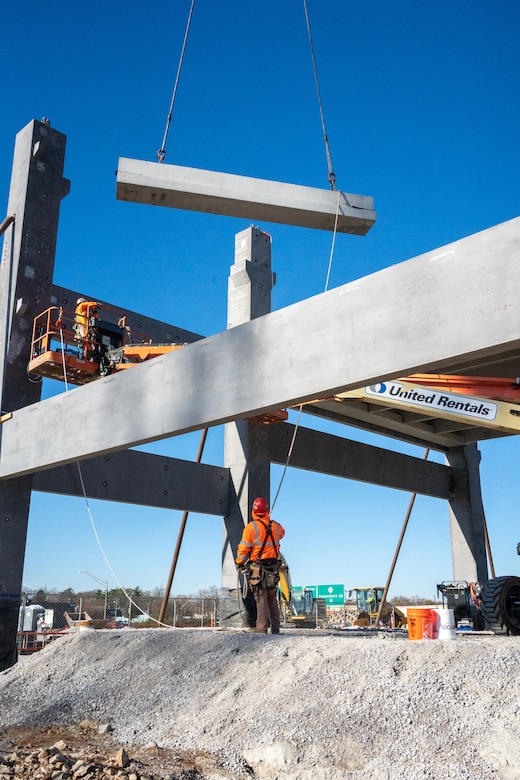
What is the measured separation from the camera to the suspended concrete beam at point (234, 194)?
9.36 m

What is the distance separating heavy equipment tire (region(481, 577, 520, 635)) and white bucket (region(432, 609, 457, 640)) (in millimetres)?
2895

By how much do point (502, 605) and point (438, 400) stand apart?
3786mm

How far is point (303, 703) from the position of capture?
6727mm

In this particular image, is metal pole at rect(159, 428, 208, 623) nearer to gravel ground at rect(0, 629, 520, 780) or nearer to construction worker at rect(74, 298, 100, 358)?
construction worker at rect(74, 298, 100, 358)

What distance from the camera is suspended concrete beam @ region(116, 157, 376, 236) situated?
368 inches

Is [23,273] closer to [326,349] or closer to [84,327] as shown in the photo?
[84,327]

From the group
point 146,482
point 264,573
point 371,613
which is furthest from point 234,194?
point 371,613

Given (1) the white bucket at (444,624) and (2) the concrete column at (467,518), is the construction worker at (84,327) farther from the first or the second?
(2) the concrete column at (467,518)

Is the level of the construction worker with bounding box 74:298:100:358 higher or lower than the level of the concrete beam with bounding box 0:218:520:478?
higher

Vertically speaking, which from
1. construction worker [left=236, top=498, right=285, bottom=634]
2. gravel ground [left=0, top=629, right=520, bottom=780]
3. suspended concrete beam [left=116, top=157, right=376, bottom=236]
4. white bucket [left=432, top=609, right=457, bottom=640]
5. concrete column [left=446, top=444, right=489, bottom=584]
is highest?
suspended concrete beam [left=116, top=157, right=376, bottom=236]

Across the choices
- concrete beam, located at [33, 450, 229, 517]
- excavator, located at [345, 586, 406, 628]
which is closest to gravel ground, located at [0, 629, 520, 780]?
concrete beam, located at [33, 450, 229, 517]

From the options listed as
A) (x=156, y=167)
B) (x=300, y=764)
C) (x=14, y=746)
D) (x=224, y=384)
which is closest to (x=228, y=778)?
(x=300, y=764)

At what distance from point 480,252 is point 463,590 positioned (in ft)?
31.5

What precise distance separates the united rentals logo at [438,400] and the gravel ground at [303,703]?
595 cm
